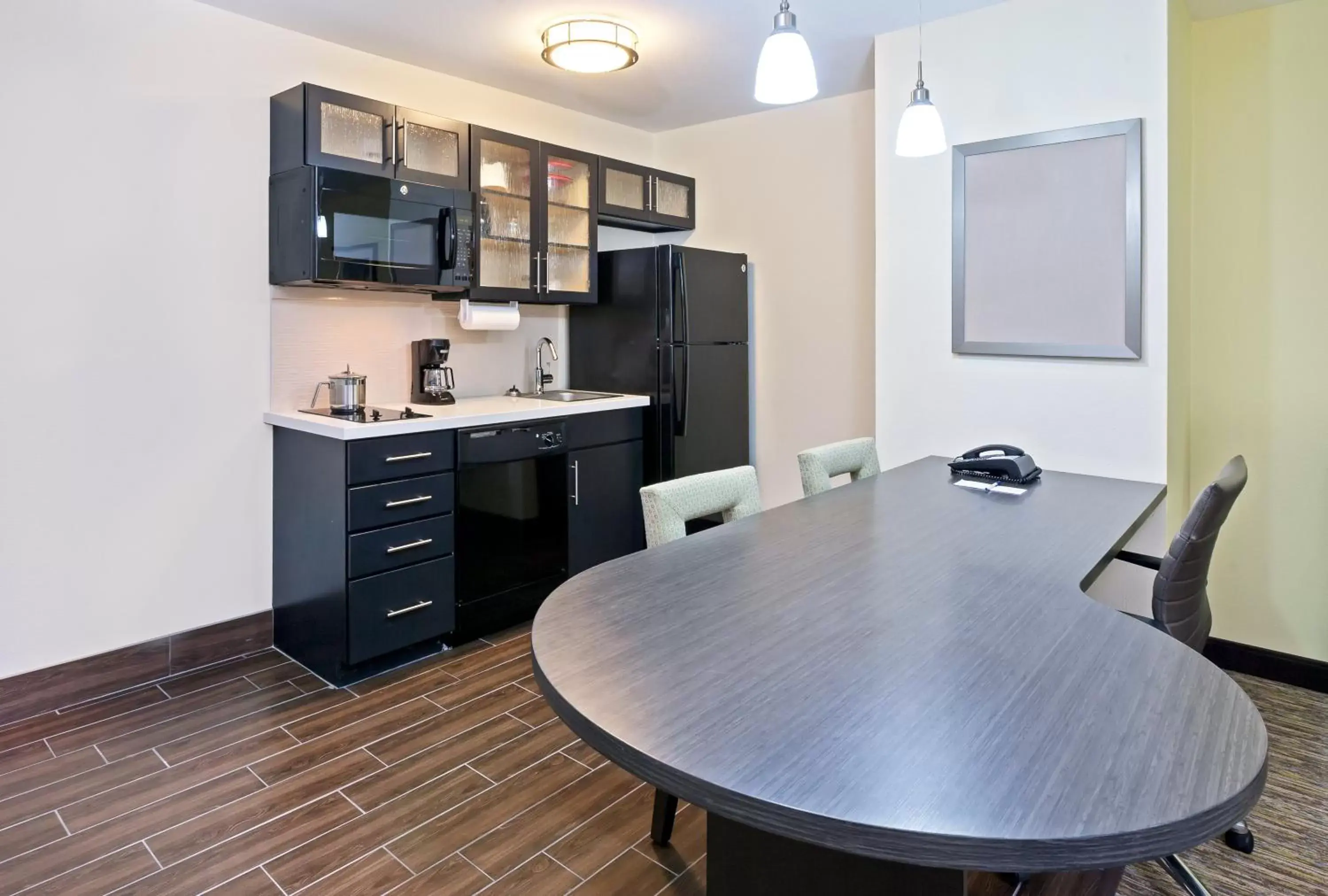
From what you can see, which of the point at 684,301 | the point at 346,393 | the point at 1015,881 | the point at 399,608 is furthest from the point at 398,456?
the point at 1015,881

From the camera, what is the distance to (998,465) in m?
2.64

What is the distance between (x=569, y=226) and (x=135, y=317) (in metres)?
1.96

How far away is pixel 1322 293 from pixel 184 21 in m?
4.29

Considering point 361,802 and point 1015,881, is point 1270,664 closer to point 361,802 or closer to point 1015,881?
point 1015,881

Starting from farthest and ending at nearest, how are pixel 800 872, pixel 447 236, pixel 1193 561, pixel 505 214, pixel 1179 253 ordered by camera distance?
pixel 505 214, pixel 447 236, pixel 1179 253, pixel 1193 561, pixel 800 872

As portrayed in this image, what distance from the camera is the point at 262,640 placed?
3270mm

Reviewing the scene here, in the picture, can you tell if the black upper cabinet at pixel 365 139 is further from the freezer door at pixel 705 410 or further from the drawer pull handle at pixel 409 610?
the drawer pull handle at pixel 409 610

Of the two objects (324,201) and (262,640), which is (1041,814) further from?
(262,640)

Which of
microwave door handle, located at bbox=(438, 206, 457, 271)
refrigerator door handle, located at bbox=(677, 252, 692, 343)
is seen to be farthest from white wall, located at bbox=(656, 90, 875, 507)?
microwave door handle, located at bbox=(438, 206, 457, 271)

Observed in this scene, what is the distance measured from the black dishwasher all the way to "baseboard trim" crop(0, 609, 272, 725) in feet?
2.81

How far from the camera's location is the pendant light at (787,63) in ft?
5.90

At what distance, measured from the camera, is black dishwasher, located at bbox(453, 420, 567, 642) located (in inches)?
128

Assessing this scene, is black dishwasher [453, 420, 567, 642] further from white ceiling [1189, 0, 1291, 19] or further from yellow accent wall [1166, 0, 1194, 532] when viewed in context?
white ceiling [1189, 0, 1291, 19]

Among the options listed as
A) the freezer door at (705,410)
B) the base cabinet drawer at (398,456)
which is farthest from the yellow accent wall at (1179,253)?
the base cabinet drawer at (398,456)
